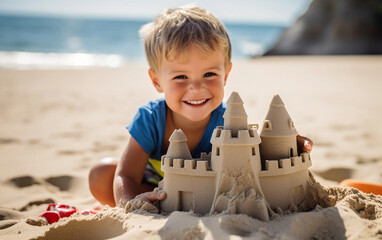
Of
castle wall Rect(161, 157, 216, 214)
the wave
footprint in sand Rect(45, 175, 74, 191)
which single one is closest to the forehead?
castle wall Rect(161, 157, 216, 214)

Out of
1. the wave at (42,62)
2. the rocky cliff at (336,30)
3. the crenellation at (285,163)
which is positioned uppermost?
the rocky cliff at (336,30)

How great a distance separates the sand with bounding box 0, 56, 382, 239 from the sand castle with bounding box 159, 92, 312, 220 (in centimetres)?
10

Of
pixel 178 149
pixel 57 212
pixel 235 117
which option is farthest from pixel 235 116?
pixel 57 212

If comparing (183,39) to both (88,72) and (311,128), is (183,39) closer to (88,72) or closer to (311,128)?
(311,128)

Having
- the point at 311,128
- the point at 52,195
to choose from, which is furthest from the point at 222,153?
the point at 311,128

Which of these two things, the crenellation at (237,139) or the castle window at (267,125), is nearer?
the crenellation at (237,139)

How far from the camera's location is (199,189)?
6.37 feet

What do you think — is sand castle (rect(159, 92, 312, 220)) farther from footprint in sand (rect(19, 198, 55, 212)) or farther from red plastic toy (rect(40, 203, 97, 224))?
footprint in sand (rect(19, 198, 55, 212))

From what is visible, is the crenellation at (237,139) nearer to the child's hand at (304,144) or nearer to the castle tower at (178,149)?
the castle tower at (178,149)

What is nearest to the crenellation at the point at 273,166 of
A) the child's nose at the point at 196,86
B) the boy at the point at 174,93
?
the boy at the point at 174,93

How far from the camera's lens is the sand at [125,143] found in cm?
177

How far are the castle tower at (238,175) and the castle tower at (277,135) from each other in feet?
0.64

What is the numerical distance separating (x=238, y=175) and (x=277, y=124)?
16.9 inches

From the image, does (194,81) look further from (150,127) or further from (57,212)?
(57,212)
